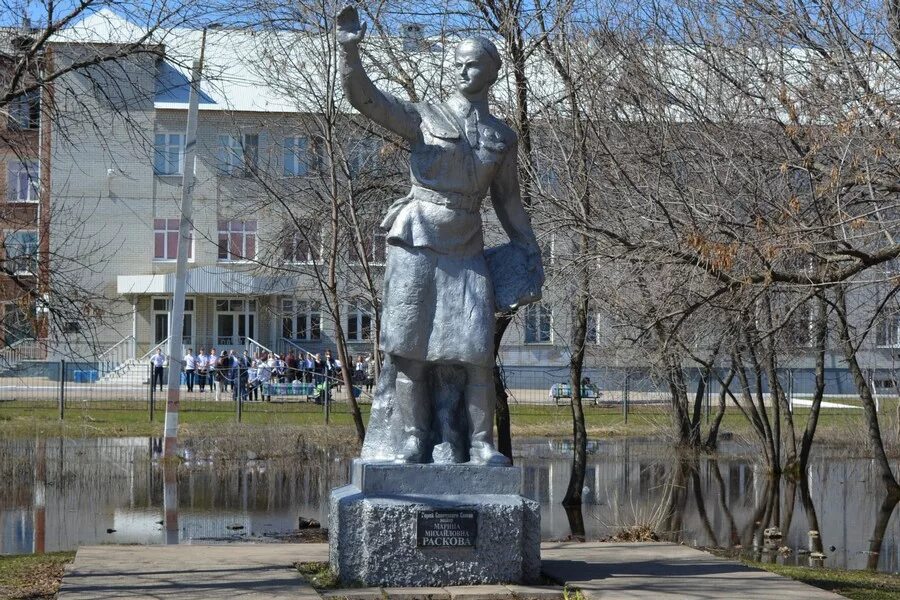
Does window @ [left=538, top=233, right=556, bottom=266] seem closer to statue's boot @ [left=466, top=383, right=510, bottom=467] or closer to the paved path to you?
the paved path

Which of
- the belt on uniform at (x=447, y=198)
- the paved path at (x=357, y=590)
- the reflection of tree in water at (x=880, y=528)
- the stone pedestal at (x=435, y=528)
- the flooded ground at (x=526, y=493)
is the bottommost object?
the reflection of tree in water at (x=880, y=528)

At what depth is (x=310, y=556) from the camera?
9500 millimetres

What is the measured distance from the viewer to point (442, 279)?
27.6ft

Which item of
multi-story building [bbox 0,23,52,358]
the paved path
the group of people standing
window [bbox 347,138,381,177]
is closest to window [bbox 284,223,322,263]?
window [bbox 347,138,381,177]

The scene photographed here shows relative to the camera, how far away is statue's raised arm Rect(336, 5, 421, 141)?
26.0 feet

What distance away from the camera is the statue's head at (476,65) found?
855 centimetres

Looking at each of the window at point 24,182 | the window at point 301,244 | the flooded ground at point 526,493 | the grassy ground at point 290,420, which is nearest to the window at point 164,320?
the window at point 24,182

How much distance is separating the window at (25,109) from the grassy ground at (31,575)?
3.58 meters

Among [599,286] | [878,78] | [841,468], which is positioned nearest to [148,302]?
[841,468]

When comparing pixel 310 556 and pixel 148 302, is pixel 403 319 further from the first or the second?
pixel 148 302

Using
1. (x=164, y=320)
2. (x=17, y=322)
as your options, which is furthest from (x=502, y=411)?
(x=164, y=320)

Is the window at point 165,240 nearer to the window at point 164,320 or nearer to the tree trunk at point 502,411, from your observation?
the window at point 164,320

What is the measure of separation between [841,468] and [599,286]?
11.9 m

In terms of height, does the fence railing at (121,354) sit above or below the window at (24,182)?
below
